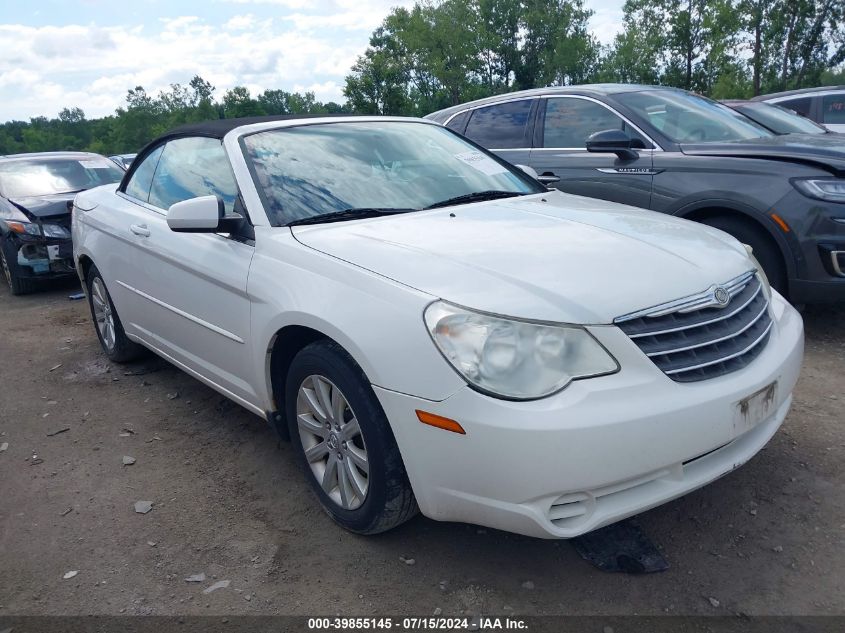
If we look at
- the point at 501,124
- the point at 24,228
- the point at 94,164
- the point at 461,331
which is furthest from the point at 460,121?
the point at 94,164

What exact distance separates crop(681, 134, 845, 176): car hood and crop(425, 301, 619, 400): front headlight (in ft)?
10.0

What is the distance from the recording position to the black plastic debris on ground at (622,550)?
2426 mm

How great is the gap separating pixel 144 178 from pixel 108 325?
1144mm

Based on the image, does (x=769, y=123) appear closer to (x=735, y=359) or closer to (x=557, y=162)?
(x=557, y=162)

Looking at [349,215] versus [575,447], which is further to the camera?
[349,215]

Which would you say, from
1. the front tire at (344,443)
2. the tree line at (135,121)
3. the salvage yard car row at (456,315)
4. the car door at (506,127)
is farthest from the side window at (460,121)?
the tree line at (135,121)

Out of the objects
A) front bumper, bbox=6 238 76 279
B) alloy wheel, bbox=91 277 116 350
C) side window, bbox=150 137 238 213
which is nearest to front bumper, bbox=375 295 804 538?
side window, bbox=150 137 238 213

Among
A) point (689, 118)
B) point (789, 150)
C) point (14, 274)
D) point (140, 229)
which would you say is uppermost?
point (689, 118)

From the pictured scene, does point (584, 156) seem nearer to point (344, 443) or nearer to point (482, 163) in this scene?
point (482, 163)

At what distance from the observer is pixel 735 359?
2.37m

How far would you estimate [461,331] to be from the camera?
2.15 meters

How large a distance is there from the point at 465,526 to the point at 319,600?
652 millimetres

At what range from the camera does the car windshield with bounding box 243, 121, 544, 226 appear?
3113mm

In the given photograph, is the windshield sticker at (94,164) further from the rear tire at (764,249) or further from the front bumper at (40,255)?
the rear tire at (764,249)
